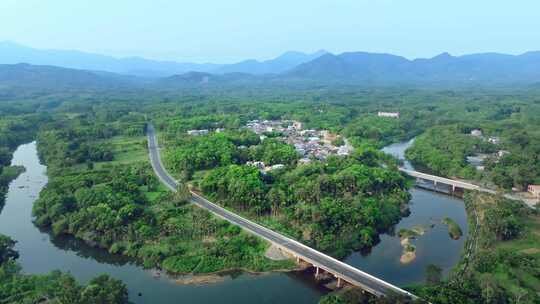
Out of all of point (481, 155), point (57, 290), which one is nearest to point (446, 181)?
point (481, 155)

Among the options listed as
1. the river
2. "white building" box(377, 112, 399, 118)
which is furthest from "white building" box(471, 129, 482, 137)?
the river

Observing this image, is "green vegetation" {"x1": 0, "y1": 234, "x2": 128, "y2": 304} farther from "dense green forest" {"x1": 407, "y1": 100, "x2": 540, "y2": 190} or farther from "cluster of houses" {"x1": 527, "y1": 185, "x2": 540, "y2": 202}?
"cluster of houses" {"x1": 527, "y1": 185, "x2": 540, "y2": 202}

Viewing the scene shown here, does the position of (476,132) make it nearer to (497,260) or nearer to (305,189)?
(305,189)

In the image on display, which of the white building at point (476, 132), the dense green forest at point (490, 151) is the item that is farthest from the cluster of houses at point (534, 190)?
the white building at point (476, 132)

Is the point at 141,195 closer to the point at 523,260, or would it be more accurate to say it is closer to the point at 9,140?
the point at 523,260

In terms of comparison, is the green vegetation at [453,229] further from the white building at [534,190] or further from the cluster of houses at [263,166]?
the cluster of houses at [263,166]
